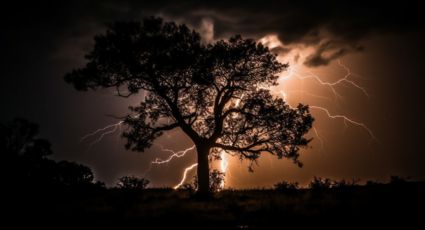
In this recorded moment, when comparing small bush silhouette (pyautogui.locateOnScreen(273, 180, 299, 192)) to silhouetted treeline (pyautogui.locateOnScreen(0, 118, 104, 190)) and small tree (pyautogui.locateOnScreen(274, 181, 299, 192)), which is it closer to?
small tree (pyautogui.locateOnScreen(274, 181, 299, 192))

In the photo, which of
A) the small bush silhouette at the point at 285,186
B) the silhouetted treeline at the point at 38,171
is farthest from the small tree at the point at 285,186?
the silhouetted treeline at the point at 38,171

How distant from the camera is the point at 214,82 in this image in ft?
67.3

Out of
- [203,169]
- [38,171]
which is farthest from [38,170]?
[203,169]

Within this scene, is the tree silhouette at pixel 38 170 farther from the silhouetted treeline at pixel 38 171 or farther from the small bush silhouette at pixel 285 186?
the small bush silhouette at pixel 285 186

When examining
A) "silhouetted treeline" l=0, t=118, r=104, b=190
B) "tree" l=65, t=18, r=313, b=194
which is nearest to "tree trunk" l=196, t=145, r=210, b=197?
"tree" l=65, t=18, r=313, b=194

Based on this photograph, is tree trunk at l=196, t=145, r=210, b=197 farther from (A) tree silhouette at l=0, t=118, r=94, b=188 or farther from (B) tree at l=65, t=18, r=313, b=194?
(A) tree silhouette at l=0, t=118, r=94, b=188

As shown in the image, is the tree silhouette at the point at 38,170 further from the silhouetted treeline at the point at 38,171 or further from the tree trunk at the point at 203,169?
the tree trunk at the point at 203,169

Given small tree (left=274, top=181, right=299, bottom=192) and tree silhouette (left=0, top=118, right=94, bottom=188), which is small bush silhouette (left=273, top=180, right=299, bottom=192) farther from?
tree silhouette (left=0, top=118, right=94, bottom=188)

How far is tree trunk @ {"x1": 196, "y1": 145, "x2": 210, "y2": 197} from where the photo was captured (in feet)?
65.7

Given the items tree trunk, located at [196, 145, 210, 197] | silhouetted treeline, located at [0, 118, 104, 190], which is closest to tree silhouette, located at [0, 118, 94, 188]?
silhouetted treeline, located at [0, 118, 104, 190]

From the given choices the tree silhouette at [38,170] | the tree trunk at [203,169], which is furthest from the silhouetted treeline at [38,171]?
the tree trunk at [203,169]

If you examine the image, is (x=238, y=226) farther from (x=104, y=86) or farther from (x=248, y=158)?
(x=104, y=86)

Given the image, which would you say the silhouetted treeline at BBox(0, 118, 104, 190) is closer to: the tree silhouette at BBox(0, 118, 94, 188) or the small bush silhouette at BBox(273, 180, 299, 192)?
the tree silhouette at BBox(0, 118, 94, 188)

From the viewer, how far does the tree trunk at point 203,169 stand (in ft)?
65.7
